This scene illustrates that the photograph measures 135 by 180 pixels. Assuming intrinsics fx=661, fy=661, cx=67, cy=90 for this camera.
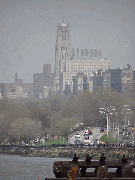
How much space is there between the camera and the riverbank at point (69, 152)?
96.2 m

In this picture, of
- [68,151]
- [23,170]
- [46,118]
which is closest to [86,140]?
[68,151]

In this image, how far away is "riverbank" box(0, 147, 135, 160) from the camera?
96.2 metres

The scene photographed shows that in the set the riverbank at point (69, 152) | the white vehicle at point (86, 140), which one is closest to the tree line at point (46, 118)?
the white vehicle at point (86, 140)

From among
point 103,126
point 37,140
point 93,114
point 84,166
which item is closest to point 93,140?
point 37,140

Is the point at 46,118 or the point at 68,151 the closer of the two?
the point at 68,151

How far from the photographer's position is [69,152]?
349 ft

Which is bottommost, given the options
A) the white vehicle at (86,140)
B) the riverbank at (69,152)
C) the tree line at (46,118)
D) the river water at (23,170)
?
the river water at (23,170)

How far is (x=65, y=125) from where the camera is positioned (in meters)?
145

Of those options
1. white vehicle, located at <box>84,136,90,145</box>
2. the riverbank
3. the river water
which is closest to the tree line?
white vehicle, located at <box>84,136,90,145</box>

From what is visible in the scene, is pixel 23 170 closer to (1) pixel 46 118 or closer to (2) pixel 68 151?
(2) pixel 68 151

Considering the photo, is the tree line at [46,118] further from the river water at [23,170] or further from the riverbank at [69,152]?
the river water at [23,170]

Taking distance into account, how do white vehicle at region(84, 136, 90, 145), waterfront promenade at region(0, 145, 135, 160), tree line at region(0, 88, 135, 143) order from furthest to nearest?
tree line at region(0, 88, 135, 143), white vehicle at region(84, 136, 90, 145), waterfront promenade at region(0, 145, 135, 160)

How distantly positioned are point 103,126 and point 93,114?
49.5ft

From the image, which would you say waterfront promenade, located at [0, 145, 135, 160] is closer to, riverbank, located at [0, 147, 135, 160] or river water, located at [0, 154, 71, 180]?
riverbank, located at [0, 147, 135, 160]
